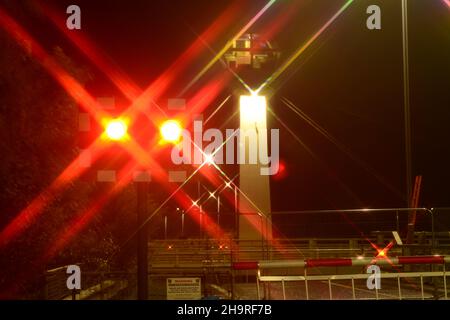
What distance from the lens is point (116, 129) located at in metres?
7.74

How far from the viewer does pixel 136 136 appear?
26.0 feet

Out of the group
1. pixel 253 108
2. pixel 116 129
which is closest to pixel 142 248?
pixel 116 129

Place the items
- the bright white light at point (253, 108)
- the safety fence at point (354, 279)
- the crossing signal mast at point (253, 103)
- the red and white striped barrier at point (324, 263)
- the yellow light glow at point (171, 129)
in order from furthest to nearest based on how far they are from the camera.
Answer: the bright white light at point (253, 108) → the crossing signal mast at point (253, 103) → the safety fence at point (354, 279) → the red and white striped barrier at point (324, 263) → the yellow light glow at point (171, 129)

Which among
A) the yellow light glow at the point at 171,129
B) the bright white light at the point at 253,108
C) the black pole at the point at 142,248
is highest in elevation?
the bright white light at the point at 253,108

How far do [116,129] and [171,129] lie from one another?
2.40 feet

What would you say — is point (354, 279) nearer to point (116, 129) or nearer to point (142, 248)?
point (142, 248)

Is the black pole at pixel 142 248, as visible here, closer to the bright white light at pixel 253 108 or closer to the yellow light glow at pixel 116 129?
the yellow light glow at pixel 116 129

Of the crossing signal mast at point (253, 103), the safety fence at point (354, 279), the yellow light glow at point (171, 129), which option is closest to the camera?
the yellow light glow at point (171, 129)

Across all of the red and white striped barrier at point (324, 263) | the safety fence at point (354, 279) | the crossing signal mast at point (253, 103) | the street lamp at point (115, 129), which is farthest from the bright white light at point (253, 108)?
the street lamp at point (115, 129)

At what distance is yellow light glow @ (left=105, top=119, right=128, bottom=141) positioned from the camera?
7703 mm

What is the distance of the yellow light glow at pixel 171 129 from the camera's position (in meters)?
7.78

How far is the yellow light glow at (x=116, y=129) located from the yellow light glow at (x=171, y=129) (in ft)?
1.67
